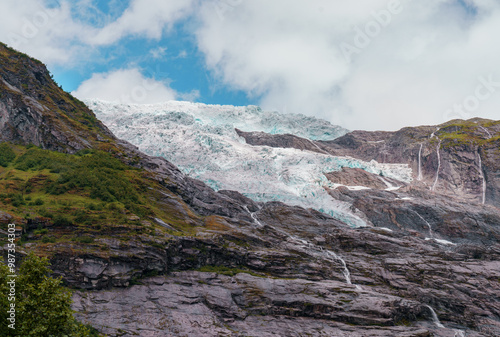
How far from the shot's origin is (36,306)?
24984 mm

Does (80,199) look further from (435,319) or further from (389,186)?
(389,186)

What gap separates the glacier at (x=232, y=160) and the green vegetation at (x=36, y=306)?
3996 inches

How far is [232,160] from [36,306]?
430 ft

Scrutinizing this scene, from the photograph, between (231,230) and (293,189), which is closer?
(231,230)

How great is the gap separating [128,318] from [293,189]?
101 metres

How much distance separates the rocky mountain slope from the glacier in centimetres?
2636

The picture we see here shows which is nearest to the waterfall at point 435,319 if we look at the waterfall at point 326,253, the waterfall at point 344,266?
the waterfall at point 344,266

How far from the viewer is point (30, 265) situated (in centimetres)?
2606

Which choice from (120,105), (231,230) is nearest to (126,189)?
(231,230)

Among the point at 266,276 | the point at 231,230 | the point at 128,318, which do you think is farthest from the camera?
the point at 231,230

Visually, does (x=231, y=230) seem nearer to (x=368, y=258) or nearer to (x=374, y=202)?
(x=368, y=258)

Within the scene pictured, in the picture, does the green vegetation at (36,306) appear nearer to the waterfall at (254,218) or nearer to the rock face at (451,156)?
the waterfall at (254,218)

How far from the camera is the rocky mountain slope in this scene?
48781mm

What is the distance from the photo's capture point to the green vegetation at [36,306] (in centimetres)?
2425
